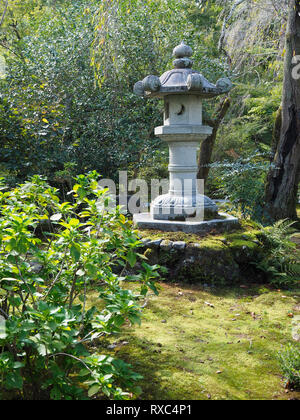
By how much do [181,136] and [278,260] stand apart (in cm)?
204

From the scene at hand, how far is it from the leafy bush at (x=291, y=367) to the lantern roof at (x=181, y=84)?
3.40 m

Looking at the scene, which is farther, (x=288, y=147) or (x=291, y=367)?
(x=288, y=147)

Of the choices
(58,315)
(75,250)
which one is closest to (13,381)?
(58,315)

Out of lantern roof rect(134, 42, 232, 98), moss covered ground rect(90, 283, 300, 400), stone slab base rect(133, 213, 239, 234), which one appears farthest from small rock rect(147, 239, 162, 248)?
lantern roof rect(134, 42, 232, 98)

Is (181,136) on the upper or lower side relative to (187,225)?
upper

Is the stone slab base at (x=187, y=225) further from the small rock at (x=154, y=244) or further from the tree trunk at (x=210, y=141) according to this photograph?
the tree trunk at (x=210, y=141)

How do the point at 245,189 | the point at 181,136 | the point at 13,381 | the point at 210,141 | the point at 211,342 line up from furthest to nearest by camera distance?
the point at 210,141
the point at 245,189
the point at 181,136
the point at 211,342
the point at 13,381

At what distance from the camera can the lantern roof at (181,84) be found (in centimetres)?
497

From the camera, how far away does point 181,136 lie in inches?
209

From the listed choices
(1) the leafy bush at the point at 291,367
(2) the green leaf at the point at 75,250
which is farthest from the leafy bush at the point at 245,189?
(2) the green leaf at the point at 75,250

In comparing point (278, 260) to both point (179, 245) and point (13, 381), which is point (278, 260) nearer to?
point (179, 245)

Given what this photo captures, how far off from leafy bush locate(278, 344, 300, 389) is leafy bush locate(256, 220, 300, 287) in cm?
194

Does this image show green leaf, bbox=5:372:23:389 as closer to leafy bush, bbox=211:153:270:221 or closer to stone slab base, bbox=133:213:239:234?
stone slab base, bbox=133:213:239:234

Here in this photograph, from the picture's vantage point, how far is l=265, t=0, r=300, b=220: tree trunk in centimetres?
662
